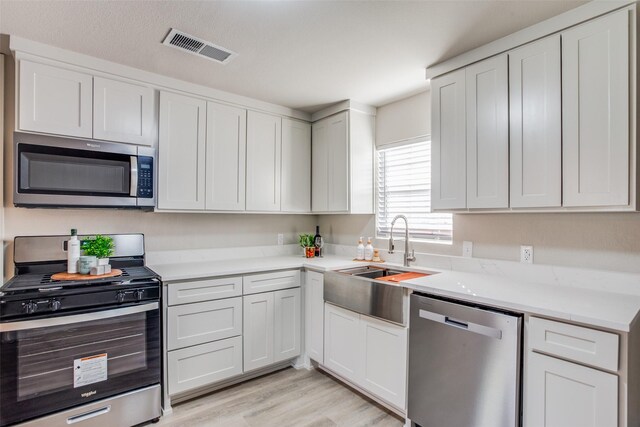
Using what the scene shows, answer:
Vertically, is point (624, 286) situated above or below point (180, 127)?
below

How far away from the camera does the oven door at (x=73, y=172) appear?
6.63ft

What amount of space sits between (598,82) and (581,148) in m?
0.32

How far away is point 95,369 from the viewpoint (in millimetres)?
1927

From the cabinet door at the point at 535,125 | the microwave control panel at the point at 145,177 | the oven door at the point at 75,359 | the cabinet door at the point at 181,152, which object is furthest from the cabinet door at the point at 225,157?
the cabinet door at the point at 535,125

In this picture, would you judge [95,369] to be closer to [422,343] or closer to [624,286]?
[422,343]

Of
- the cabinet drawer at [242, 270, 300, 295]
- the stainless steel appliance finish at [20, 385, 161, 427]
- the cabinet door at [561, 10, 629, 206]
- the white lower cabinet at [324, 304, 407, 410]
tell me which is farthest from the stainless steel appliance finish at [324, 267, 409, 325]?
the stainless steel appliance finish at [20, 385, 161, 427]

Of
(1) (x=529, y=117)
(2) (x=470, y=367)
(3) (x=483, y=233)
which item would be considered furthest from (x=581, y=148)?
(2) (x=470, y=367)

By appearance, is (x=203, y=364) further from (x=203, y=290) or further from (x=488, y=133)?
(x=488, y=133)

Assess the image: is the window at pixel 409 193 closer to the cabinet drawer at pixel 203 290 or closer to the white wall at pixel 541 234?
the white wall at pixel 541 234

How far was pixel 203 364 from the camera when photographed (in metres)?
2.35

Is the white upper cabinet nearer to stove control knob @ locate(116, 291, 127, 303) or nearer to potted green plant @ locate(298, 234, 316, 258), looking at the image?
potted green plant @ locate(298, 234, 316, 258)

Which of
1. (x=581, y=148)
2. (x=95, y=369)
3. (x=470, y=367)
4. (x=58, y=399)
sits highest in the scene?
(x=581, y=148)

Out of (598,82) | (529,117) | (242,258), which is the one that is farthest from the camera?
(242,258)

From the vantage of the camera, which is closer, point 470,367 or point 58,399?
point 470,367
